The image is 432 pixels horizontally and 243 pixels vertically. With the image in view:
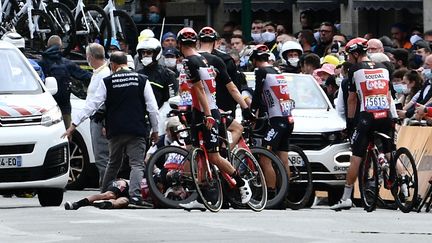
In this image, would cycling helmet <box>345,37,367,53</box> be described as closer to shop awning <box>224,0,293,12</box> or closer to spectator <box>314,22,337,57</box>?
spectator <box>314,22,337,57</box>

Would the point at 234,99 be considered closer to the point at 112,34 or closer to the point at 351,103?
the point at 351,103

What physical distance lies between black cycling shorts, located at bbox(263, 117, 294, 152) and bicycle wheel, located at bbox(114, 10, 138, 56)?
9.92m

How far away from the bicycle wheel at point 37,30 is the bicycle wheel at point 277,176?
10.0m

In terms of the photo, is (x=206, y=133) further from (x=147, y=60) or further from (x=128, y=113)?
(x=147, y=60)

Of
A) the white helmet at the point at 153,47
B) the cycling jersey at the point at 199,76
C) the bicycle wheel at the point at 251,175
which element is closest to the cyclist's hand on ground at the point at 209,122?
the cycling jersey at the point at 199,76

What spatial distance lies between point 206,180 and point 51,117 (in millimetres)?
2363

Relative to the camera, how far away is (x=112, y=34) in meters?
31.5

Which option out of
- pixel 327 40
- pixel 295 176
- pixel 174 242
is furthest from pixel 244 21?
pixel 174 242

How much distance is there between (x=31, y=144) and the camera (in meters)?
21.1

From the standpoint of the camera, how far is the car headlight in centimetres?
2128

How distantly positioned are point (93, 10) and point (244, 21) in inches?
97.5

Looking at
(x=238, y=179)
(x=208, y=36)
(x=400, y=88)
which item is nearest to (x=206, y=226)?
(x=238, y=179)

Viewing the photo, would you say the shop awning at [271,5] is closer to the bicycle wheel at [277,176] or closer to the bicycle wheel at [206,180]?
the bicycle wheel at [277,176]

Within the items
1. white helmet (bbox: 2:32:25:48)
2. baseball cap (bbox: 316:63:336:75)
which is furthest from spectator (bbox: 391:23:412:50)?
white helmet (bbox: 2:32:25:48)
